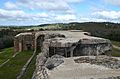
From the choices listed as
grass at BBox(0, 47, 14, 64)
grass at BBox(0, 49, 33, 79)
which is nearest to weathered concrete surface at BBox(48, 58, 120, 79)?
grass at BBox(0, 49, 33, 79)

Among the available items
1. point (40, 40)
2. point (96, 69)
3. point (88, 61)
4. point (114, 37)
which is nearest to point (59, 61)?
point (88, 61)

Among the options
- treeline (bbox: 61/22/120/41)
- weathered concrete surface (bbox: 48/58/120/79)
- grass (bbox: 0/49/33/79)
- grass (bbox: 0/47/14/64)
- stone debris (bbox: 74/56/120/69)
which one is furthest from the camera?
treeline (bbox: 61/22/120/41)

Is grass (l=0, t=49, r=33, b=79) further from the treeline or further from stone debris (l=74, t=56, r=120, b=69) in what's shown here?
the treeline

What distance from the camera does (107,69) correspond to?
1137 centimetres

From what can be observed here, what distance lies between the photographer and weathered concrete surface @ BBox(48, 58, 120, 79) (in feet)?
32.8

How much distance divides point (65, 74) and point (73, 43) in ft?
28.2

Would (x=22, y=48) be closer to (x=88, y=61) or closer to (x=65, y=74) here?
(x=88, y=61)

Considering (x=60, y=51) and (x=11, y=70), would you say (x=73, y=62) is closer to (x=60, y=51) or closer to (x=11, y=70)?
(x=60, y=51)

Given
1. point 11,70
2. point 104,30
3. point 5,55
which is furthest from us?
point 104,30

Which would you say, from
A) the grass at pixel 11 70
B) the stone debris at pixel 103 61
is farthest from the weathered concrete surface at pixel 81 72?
the grass at pixel 11 70

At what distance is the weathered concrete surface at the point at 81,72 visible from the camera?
9.98 meters

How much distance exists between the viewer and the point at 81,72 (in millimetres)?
10766

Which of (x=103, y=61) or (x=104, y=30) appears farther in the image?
(x=104, y=30)

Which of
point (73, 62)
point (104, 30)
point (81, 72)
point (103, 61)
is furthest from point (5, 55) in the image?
point (104, 30)
